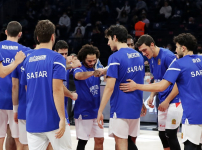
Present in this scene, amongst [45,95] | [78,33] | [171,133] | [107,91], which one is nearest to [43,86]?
[45,95]

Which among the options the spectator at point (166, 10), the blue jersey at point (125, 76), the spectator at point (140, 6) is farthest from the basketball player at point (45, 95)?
the spectator at point (140, 6)

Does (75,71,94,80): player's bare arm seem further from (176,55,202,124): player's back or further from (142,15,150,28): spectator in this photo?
(142,15,150,28): spectator

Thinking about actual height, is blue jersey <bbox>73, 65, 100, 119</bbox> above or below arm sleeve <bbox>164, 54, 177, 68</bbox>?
below

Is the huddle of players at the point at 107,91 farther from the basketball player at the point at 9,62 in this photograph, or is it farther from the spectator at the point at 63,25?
the spectator at the point at 63,25

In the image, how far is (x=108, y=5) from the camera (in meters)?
18.2

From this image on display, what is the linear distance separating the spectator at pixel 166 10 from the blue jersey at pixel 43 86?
43.5 ft

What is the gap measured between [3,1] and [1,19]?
1236 mm

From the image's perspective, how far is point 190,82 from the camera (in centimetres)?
416

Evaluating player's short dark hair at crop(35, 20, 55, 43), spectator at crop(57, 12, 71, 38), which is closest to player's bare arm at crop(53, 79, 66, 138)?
player's short dark hair at crop(35, 20, 55, 43)

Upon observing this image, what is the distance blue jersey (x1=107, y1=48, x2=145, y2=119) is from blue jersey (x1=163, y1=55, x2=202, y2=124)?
20.7 inches

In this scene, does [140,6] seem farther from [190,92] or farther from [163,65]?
[190,92]

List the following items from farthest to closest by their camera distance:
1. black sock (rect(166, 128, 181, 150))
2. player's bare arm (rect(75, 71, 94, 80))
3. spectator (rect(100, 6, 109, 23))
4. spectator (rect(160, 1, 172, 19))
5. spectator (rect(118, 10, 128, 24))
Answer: spectator (rect(100, 6, 109, 23))
spectator (rect(118, 10, 128, 24))
spectator (rect(160, 1, 172, 19))
black sock (rect(166, 128, 181, 150))
player's bare arm (rect(75, 71, 94, 80))

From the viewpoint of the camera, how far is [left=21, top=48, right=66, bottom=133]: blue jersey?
357 cm

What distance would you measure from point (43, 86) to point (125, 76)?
1.35m
